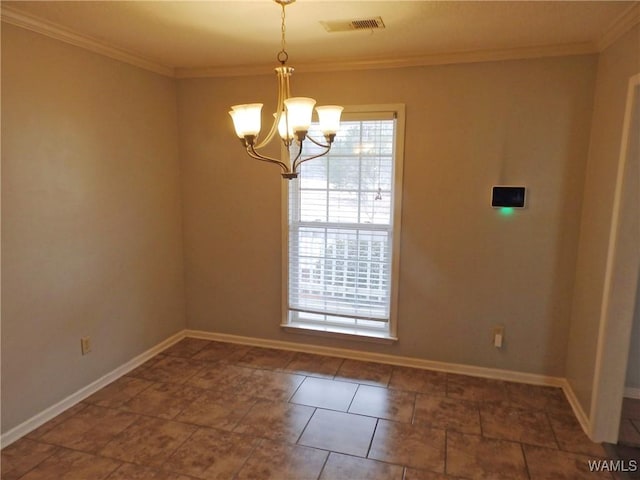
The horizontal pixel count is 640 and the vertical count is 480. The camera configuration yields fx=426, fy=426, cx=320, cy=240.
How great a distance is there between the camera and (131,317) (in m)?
A: 3.32

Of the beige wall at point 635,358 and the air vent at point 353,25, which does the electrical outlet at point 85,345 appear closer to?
the air vent at point 353,25

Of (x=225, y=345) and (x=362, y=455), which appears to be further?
(x=225, y=345)

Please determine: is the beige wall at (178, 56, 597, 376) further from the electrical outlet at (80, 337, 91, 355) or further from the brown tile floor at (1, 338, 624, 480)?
the electrical outlet at (80, 337, 91, 355)

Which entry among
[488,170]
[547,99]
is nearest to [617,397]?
[488,170]

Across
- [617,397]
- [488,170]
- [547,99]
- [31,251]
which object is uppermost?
[547,99]

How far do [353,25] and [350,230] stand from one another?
1.51m

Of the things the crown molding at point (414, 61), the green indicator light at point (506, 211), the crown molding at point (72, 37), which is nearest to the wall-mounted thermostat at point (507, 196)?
the green indicator light at point (506, 211)

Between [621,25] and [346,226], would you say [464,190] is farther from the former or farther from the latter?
[621,25]

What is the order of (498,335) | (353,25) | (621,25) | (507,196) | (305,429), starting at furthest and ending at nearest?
1. (498,335)
2. (507,196)
3. (305,429)
4. (353,25)
5. (621,25)

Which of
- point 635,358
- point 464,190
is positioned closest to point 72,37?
point 464,190

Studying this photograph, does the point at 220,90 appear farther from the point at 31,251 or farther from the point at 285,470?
the point at 285,470

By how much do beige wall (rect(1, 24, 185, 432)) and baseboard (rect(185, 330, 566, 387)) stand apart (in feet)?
1.88

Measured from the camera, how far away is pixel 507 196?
3.01 m

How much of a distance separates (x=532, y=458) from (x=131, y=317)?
2873 mm
